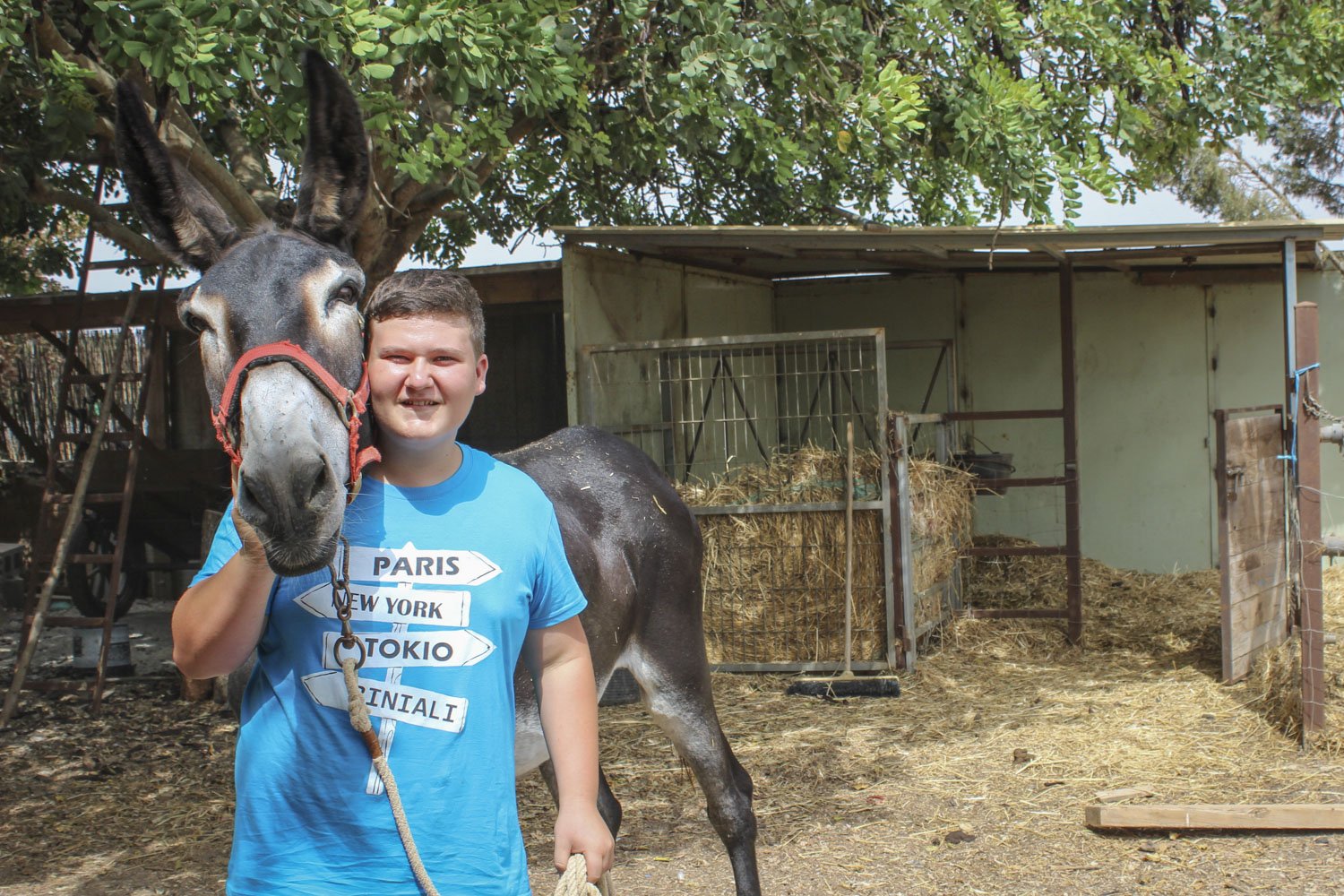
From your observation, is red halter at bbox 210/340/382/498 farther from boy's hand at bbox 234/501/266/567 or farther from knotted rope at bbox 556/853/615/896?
knotted rope at bbox 556/853/615/896

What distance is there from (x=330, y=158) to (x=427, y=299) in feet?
1.49

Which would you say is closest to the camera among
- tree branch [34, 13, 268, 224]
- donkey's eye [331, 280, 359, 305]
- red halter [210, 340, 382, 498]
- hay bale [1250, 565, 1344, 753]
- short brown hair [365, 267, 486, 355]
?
red halter [210, 340, 382, 498]

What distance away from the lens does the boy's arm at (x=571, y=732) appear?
1741 millimetres

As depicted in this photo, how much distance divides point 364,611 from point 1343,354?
33.5 feet

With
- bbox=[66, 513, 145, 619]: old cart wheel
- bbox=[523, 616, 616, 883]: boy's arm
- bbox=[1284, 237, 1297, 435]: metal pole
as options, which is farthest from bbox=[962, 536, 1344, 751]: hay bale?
bbox=[66, 513, 145, 619]: old cart wheel

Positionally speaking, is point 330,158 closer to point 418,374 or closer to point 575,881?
point 418,374

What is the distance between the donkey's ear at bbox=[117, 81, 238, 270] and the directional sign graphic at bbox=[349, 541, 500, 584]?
655mm

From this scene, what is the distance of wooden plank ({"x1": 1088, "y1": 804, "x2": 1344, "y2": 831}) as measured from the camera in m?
4.36

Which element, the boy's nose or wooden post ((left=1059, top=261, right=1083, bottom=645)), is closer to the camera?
the boy's nose

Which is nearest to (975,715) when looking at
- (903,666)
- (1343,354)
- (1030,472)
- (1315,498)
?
(903,666)

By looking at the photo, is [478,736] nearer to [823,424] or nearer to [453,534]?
[453,534]

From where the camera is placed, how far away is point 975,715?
623 cm

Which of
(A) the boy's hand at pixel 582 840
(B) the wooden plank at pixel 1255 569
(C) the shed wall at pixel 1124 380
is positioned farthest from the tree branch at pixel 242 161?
(C) the shed wall at pixel 1124 380

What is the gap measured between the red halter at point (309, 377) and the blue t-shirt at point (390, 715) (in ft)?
0.35
